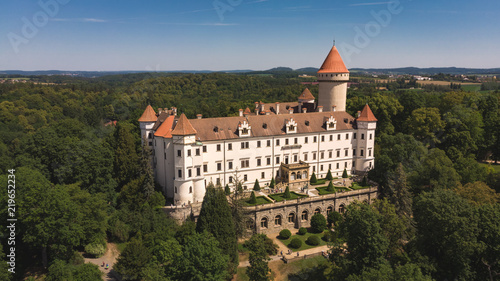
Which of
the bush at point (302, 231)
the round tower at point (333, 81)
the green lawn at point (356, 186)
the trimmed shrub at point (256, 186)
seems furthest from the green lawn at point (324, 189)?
the round tower at point (333, 81)

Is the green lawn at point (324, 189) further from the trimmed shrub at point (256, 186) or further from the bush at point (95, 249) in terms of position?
the bush at point (95, 249)

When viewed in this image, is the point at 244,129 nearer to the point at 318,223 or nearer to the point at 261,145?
the point at 261,145

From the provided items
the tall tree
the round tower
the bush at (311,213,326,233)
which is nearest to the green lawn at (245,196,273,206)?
the bush at (311,213,326,233)

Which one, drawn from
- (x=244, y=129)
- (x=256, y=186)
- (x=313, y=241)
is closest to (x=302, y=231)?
(x=313, y=241)

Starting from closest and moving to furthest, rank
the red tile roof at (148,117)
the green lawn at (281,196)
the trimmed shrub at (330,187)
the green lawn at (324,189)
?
the green lawn at (281,196)
the green lawn at (324,189)
the trimmed shrub at (330,187)
the red tile roof at (148,117)

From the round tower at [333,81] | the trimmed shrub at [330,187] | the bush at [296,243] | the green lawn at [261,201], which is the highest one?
the round tower at [333,81]

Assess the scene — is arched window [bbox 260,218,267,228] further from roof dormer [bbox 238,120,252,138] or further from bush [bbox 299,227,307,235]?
roof dormer [bbox 238,120,252,138]
